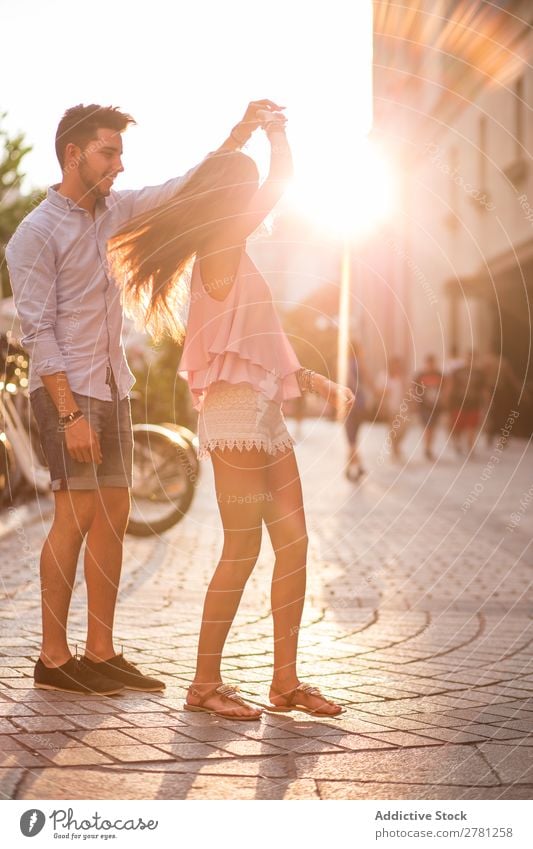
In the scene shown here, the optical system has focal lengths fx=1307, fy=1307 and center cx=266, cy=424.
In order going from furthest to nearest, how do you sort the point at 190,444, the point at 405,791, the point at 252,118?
1. the point at 190,444
2. the point at 252,118
3. the point at 405,791

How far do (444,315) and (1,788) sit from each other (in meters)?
29.1

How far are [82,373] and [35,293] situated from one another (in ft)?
1.11

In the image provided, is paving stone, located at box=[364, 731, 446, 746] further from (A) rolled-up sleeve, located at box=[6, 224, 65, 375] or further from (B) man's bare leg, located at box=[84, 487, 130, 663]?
(A) rolled-up sleeve, located at box=[6, 224, 65, 375]

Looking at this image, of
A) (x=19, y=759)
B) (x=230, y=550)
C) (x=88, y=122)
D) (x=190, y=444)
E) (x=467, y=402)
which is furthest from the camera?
(x=467, y=402)

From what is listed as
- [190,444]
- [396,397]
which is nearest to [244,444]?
[190,444]

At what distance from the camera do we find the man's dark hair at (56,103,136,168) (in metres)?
4.59

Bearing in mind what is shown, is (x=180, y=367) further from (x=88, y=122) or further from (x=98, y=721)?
(x=98, y=721)

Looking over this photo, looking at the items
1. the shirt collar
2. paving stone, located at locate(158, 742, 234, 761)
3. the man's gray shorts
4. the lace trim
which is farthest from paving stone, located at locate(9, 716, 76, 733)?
the shirt collar

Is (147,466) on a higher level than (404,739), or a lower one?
higher

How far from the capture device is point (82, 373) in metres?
4.73

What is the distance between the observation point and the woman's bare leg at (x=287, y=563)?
4.48 m

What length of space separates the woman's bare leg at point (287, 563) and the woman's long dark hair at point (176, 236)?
0.64 metres
